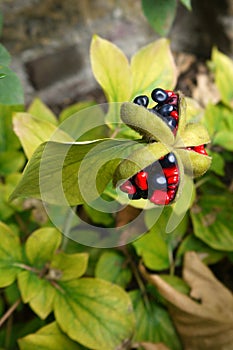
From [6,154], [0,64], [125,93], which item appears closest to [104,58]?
[125,93]

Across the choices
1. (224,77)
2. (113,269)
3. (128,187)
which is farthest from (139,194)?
(224,77)

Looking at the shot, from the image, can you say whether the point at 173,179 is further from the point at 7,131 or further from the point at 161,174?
the point at 7,131

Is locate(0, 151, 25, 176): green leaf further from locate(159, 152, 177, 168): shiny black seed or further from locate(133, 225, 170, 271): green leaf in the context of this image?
locate(159, 152, 177, 168): shiny black seed

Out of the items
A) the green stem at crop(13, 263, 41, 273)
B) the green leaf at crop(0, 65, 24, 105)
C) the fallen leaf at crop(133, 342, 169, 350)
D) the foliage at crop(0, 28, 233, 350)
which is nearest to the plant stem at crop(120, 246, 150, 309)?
the foliage at crop(0, 28, 233, 350)

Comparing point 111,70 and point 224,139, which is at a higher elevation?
point 111,70

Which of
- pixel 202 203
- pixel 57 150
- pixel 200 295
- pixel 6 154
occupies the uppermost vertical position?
pixel 57 150

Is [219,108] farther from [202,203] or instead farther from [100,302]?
[100,302]

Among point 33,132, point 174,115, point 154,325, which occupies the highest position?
point 174,115
